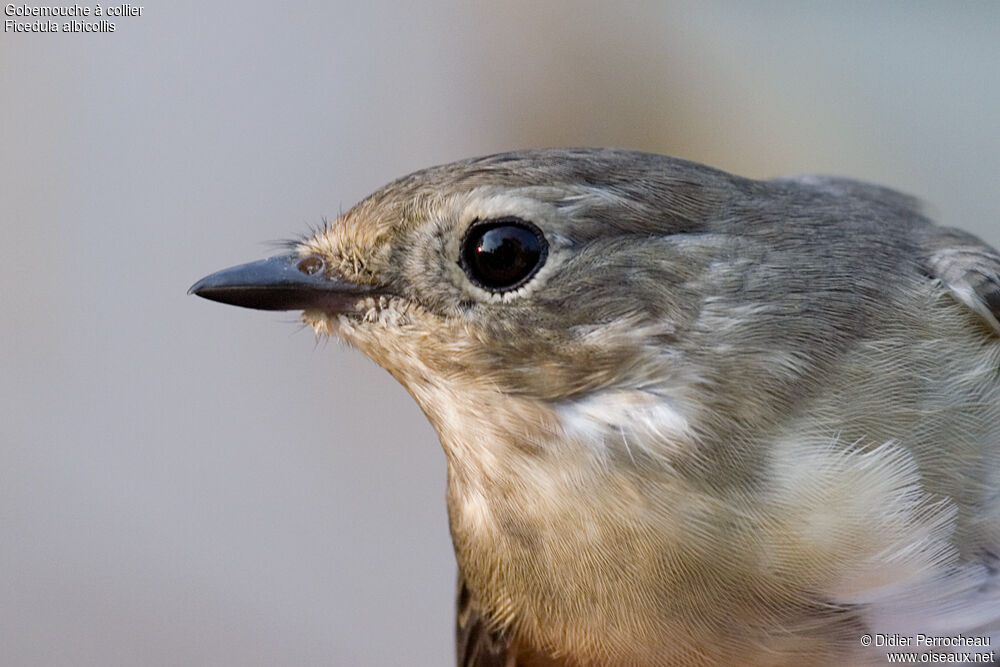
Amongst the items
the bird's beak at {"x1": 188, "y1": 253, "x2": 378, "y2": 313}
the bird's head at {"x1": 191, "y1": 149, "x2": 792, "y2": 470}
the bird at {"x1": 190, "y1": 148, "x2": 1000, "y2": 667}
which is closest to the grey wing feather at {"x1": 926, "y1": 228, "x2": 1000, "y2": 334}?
the bird at {"x1": 190, "y1": 148, "x2": 1000, "y2": 667}

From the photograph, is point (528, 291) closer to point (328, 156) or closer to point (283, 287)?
point (283, 287)

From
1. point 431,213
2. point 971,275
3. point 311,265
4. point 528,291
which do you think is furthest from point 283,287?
point 971,275

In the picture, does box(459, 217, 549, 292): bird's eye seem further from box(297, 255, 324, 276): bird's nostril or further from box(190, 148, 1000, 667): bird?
box(297, 255, 324, 276): bird's nostril

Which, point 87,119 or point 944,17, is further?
point 944,17

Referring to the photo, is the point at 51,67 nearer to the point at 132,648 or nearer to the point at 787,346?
the point at 132,648

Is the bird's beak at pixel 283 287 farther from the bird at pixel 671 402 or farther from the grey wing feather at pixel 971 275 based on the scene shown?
the grey wing feather at pixel 971 275

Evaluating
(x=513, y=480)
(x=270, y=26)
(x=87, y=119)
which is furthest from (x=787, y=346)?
(x=87, y=119)
